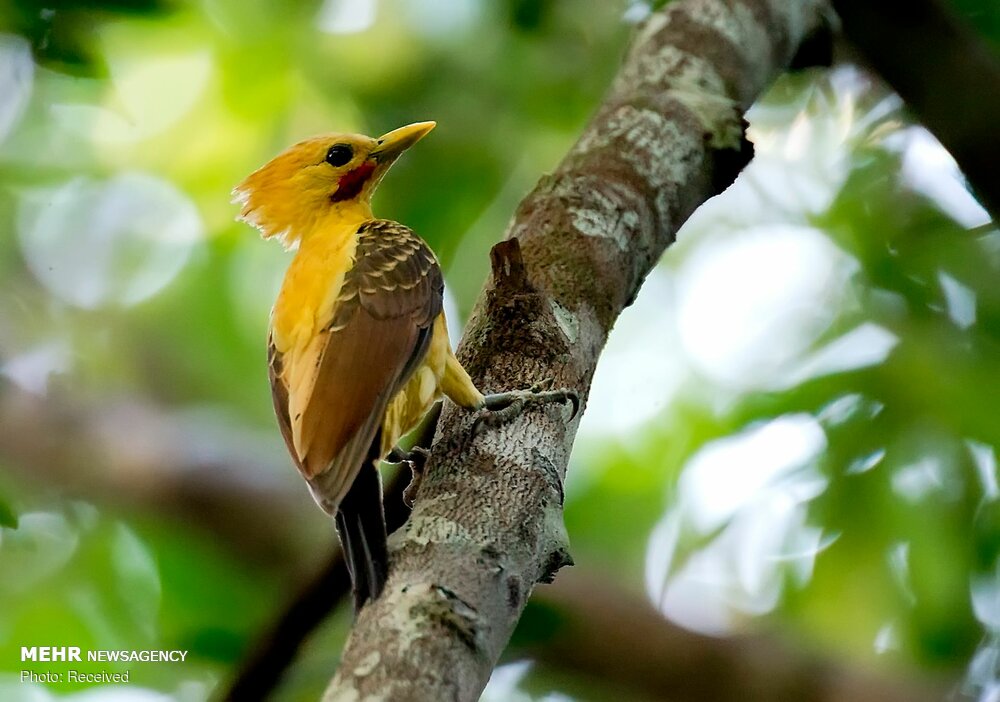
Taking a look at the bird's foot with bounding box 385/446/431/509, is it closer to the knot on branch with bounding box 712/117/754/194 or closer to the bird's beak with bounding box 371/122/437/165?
the bird's beak with bounding box 371/122/437/165

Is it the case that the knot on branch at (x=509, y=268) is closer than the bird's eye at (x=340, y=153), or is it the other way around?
the knot on branch at (x=509, y=268)

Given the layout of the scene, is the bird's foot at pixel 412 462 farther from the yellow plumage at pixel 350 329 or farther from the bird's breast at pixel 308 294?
the bird's breast at pixel 308 294

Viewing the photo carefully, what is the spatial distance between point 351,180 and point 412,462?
1.17m

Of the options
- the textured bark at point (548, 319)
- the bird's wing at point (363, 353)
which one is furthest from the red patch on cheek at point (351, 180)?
the textured bark at point (548, 319)

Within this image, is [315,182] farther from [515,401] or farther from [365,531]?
[365,531]

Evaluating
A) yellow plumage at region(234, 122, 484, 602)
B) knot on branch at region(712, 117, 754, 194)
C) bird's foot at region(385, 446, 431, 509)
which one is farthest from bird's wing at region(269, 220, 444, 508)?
knot on branch at region(712, 117, 754, 194)

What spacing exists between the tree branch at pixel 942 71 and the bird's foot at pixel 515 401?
120 cm

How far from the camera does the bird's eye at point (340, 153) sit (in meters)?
3.19

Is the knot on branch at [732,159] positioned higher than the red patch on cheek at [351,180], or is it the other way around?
the red patch on cheek at [351,180]

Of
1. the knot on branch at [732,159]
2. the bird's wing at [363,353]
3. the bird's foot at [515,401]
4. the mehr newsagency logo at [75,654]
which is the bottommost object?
the mehr newsagency logo at [75,654]

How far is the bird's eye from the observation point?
319 centimetres

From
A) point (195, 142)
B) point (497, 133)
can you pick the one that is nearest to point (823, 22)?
point (497, 133)

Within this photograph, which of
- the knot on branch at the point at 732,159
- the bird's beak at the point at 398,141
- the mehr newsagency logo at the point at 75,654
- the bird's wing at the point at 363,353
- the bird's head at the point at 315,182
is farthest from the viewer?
the mehr newsagency logo at the point at 75,654

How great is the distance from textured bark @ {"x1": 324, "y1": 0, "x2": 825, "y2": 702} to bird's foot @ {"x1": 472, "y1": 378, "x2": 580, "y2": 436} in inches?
1.0
